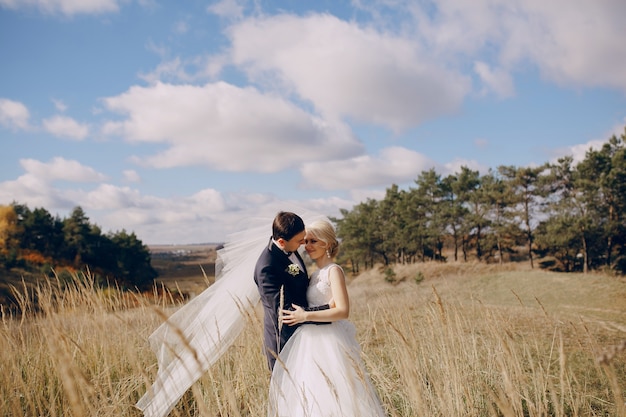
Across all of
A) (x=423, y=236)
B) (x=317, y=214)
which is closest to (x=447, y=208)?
(x=423, y=236)

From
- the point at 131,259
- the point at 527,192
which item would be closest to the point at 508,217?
Result: the point at 527,192

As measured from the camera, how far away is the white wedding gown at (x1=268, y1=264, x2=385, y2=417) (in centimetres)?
285

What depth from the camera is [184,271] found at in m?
65.6

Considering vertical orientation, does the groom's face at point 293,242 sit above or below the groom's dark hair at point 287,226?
below

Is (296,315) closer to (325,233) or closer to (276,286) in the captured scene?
(276,286)

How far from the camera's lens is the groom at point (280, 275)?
3.21m

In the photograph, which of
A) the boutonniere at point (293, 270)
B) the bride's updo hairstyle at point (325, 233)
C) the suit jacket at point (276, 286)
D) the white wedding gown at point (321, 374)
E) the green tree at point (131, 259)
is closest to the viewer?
the white wedding gown at point (321, 374)

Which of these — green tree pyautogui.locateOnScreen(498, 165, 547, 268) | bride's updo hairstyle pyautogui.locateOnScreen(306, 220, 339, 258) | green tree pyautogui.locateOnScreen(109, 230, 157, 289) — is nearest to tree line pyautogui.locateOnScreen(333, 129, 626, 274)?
green tree pyautogui.locateOnScreen(498, 165, 547, 268)

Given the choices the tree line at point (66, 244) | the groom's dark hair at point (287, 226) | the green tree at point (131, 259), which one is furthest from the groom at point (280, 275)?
the green tree at point (131, 259)

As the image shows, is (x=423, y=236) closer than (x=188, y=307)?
No

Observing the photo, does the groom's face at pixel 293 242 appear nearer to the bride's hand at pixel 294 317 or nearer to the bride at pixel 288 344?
the bride at pixel 288 344

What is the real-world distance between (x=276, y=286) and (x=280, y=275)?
0.35ft

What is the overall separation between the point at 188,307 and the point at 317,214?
1.56 m

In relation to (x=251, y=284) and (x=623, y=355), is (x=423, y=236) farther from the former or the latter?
(x=251, y=284)
